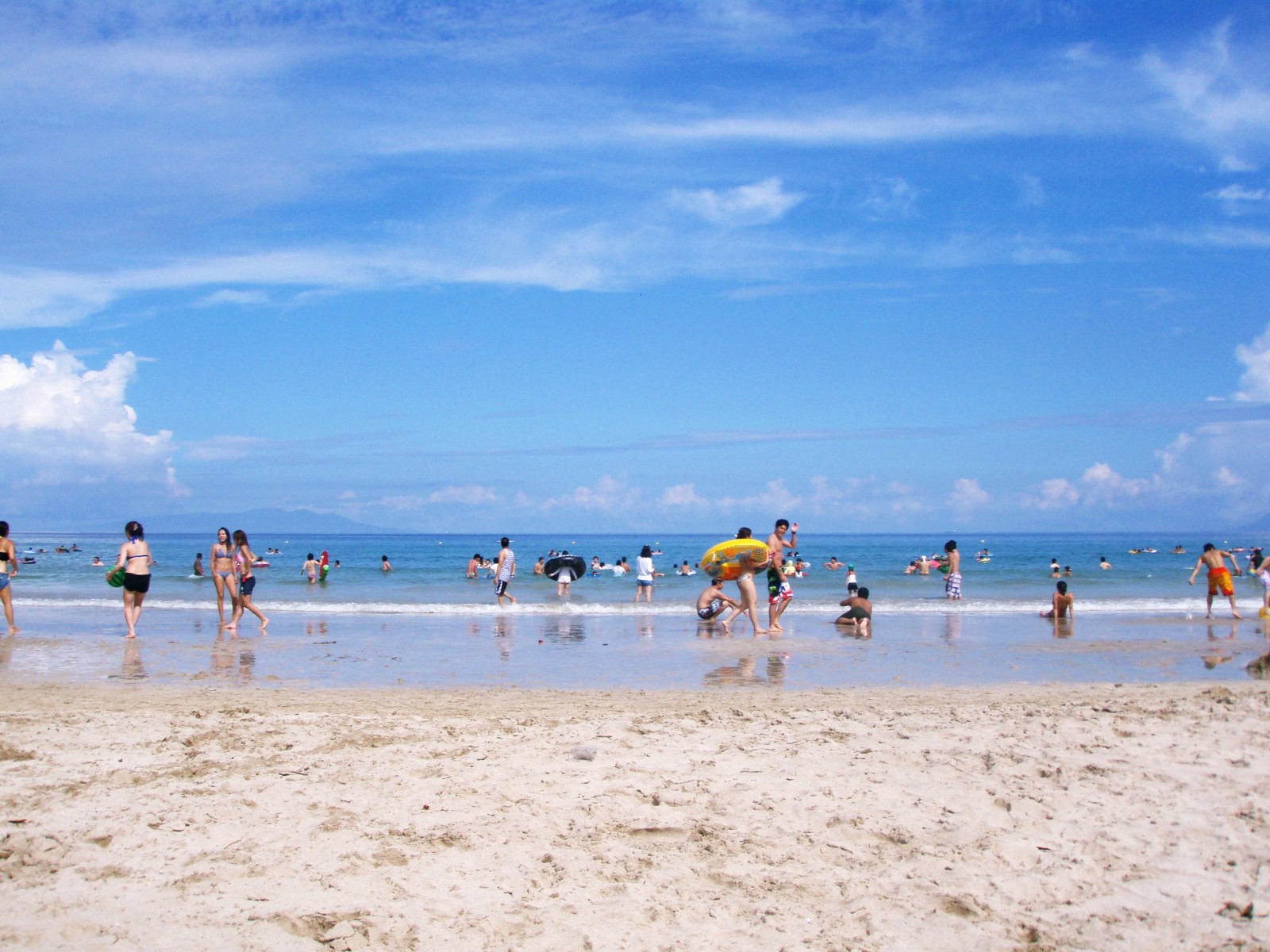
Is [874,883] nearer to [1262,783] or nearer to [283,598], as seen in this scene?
[1262,783]

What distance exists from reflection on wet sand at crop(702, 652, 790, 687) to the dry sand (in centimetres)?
386

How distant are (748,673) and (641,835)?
705cm

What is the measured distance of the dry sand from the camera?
4.14 m

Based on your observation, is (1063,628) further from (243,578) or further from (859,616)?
(243,578)

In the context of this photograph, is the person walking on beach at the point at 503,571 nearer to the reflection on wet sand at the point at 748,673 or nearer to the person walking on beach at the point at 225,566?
the person walking on beach at the point at 225,566

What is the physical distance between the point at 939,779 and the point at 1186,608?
20.5 meters

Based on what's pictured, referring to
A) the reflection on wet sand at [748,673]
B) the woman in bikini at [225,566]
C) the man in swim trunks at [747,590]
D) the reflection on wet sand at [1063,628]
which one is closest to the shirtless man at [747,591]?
the man in swim trunks at [747,590]

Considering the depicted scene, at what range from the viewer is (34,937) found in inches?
156

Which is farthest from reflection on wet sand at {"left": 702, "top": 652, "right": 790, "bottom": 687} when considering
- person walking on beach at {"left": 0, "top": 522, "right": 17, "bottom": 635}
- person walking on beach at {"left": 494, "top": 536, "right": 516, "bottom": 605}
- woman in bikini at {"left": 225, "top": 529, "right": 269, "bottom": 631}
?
person walking on beach at {"left": 0, "top": 522, "right": 17, "bottom": 635}

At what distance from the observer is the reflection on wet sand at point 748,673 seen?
11172mm

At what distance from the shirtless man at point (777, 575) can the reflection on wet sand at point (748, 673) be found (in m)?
2.40

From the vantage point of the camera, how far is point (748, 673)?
11859 millimetres

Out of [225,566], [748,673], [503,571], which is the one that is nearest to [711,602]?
[748,673]

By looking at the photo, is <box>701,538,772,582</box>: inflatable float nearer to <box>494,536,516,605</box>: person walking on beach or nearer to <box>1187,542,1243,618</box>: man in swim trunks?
<box>494,536,516,605</box>: person walking on beach
